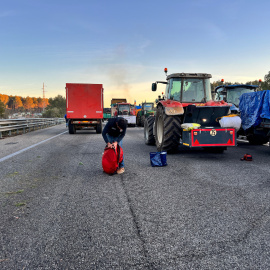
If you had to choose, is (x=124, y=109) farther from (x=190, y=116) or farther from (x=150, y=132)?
(x=190, y=116)

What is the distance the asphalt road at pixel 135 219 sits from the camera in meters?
2.63

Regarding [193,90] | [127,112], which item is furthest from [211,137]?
[127,112]

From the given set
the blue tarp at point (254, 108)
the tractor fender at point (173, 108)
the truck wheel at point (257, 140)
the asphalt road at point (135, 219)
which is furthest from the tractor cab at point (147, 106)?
the asphalt road at point (135, 219)

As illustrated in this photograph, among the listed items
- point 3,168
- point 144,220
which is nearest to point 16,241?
point 144,220

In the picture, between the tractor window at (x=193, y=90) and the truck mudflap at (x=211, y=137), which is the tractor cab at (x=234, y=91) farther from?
the truck mudflap at (x=211, y=137)

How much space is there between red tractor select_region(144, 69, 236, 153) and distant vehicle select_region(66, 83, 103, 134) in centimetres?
907

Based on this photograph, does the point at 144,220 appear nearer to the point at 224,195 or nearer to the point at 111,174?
the point at 224,195

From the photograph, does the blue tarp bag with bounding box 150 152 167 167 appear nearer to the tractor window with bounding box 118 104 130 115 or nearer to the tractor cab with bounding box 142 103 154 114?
the tractor cab with bounding box 142 103 154 114

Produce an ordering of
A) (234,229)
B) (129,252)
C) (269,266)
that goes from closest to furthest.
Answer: (269,266)
(129,252)
(234,229)

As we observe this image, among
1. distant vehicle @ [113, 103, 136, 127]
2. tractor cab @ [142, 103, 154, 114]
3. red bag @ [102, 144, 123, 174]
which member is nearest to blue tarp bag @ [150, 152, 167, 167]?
red bag @ [102, 144, 123, 174]

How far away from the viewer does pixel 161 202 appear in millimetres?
4254

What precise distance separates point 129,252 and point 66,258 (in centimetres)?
59

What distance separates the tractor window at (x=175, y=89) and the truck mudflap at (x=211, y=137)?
2.01 meters

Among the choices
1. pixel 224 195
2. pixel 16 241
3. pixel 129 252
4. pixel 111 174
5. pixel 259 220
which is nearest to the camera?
pixel 129 252
